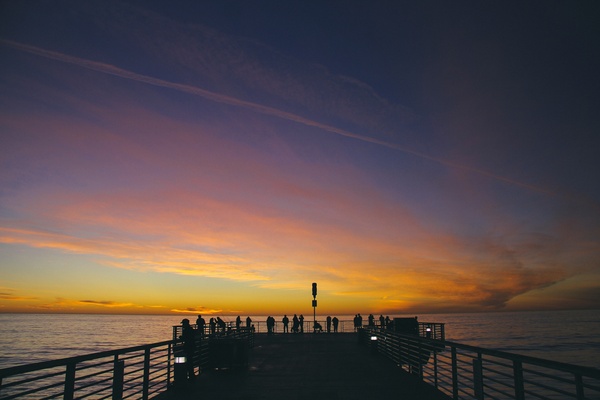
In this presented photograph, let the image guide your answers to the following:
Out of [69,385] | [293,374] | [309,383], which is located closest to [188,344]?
[309,383]

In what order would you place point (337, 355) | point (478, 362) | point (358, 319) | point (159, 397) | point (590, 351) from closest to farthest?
1. point (478, 362)
2. point (159, 397)
3. point (337, 355)
4. point (358, 319)
5. point (590, 351)

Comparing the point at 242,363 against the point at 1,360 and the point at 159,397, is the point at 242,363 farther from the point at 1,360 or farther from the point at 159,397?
the point at 1,360

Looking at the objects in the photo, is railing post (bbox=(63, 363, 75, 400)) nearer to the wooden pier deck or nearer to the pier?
the pier

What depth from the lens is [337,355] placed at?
20.6m

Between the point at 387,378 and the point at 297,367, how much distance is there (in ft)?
12.8

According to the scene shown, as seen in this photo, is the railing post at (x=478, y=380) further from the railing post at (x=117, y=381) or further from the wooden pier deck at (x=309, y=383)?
the railing post at (x=117, y=381)

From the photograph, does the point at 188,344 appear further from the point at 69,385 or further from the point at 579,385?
the point at 579,385

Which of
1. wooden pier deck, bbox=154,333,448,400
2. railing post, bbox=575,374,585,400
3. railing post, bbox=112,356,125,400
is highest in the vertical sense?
railing post, bbox=575,374,585,400

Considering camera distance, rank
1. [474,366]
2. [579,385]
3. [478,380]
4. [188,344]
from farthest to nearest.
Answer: [188,344] < [474,366] < [478,380] < [579,385]

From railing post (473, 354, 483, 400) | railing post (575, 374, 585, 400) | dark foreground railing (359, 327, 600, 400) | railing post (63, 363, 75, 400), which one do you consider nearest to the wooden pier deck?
dark foreground railing (359, 327, 600, 400)

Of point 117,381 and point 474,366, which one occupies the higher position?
point 474,366

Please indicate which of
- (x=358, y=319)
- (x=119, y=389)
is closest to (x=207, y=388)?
(x=119, y=389)

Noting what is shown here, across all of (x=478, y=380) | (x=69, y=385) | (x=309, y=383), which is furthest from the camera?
(x=309, y=383)

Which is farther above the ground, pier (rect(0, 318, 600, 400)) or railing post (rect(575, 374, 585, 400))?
railing post (rect(575, 374, 585, 400))
